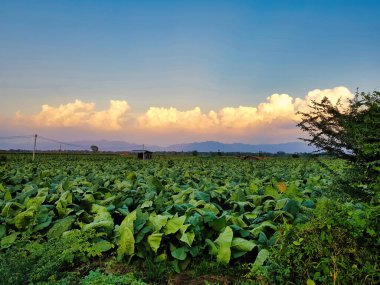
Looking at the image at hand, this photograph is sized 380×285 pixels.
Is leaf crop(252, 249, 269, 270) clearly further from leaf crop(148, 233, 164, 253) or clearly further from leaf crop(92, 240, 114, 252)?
leaf crop(92, 240, 114, 252)

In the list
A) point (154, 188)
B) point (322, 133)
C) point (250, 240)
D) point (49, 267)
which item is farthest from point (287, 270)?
point (154, 188)

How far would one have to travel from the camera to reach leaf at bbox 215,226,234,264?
5883 millimetres

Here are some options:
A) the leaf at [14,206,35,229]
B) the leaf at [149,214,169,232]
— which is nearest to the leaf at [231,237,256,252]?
the leaf at [149,214,169,232]

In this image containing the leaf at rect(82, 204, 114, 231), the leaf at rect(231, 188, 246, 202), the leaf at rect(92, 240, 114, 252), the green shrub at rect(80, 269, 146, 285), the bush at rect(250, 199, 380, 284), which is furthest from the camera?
the leaf at rect(231, 188, 246, 202)

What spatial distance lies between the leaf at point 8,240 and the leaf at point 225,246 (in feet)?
11.7

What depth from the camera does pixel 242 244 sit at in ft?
19.4

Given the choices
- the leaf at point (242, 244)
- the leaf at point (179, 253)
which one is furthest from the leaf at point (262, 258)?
the leaf at point (179, 253)

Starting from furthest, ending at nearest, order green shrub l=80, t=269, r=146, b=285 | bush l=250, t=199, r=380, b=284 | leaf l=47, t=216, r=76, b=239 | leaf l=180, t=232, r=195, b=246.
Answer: leaf l=47, t=216, r=76, b=239 < leaf l=180, t=232, r=195, b=246 < green shrub l=80, t=269, r=146, b=285 < bush l=250, t=199, r=380, b=284

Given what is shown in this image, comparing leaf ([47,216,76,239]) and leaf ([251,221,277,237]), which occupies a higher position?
leaf ([251,221,277,237])

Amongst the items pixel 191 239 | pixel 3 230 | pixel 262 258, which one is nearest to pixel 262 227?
pixel 262 258

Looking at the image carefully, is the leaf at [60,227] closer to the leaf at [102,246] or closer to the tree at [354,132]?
the leaf at [102,246]

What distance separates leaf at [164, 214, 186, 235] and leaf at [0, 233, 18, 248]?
→ 281 cm

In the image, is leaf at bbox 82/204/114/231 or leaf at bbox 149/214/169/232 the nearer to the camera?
leaf at bbox 149/214/169/232

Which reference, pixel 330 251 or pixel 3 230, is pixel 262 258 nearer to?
pixel 330 251
